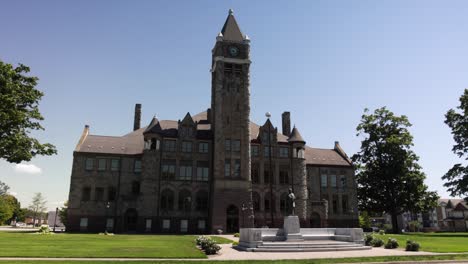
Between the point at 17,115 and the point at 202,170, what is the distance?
2809cm

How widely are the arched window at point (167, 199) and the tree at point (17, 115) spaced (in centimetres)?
1972

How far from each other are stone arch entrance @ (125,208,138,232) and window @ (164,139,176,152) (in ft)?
33.6

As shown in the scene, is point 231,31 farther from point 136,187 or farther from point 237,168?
point 136,187

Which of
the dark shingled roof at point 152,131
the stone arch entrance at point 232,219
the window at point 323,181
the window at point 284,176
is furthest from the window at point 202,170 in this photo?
the window at point 323,181

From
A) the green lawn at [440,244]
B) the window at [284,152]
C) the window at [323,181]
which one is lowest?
the green lawn at [440,244]

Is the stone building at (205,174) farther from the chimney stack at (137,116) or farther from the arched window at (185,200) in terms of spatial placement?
the chimney stack at (137,116)

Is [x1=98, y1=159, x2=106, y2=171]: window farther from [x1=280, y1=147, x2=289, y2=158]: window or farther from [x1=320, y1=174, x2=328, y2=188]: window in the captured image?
[x1=320, y1=174, x2=328, y2=188]: window

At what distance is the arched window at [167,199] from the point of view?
5359 cm

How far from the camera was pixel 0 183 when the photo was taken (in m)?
126

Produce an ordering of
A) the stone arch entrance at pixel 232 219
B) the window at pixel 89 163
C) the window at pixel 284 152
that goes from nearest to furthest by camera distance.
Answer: the stone arch entrance at pixel 232 219
the window at pixel 89 163
the window at pixel 284 152

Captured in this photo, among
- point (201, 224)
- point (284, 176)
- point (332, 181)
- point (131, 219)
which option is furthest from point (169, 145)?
point (332, 181)

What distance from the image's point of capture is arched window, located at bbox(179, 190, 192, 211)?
178 feet

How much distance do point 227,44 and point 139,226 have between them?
104 feet

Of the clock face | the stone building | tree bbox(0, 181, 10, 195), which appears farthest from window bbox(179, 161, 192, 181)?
tree bbox(0, 181, 10, 195)
